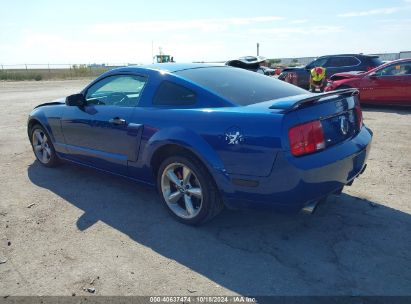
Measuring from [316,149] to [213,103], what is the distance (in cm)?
99

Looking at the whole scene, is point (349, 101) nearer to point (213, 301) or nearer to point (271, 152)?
point (271, 152)

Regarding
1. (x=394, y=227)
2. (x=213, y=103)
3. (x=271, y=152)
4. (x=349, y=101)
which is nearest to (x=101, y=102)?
(x=213, y=103)

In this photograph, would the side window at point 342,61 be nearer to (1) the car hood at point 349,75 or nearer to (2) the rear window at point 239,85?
(1) the car hood at point 349,75

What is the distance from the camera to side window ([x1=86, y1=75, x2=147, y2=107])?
4.01 meters

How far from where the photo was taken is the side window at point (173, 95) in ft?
11.4

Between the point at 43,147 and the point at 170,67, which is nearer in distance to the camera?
the point at 170,67

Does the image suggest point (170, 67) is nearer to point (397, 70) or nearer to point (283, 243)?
point (283, 243)

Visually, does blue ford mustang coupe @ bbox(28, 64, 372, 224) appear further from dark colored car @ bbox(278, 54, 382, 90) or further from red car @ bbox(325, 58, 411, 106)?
dark colored car @ bbox(278, 54, 382, 90)

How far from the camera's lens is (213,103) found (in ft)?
10.8

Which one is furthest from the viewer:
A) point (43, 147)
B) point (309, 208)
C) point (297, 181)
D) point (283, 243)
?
point (43, 147)

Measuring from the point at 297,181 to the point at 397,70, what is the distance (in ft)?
28.9

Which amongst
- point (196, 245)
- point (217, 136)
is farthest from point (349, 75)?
point (196, 245)

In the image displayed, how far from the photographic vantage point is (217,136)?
3084 mm

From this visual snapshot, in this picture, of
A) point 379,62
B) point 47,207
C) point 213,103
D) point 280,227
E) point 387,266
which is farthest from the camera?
point 379,62
